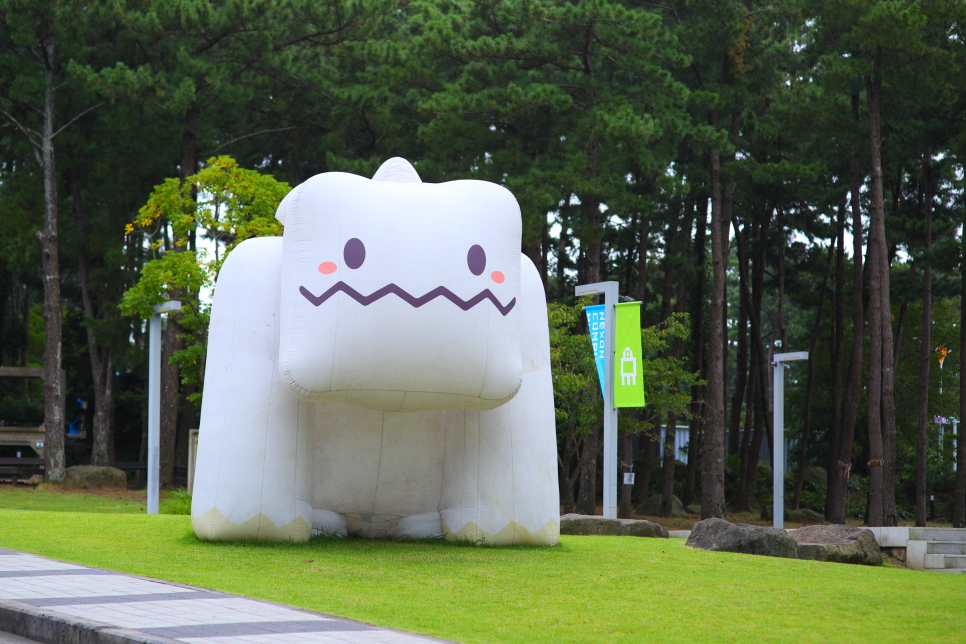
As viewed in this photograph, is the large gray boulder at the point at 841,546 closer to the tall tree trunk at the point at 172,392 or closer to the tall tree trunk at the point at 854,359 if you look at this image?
the tall tree trunk at the point at 854,359

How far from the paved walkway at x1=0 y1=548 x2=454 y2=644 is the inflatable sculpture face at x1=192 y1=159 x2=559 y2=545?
215 cm

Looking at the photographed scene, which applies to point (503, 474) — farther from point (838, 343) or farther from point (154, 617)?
point (838, 343)

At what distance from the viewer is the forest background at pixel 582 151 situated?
23.3m

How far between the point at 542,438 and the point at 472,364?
6.40ft

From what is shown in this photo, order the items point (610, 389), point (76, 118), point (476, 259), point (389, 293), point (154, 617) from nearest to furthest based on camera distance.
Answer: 1. point (154, 617)
2. point (389, 293)
3. point (476, 259)
4. point (610, 389)
5. point (76, 118)

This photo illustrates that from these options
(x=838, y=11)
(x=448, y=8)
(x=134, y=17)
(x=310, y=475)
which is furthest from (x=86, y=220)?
(x=310, y=475)

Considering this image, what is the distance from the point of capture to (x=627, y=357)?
578 inches

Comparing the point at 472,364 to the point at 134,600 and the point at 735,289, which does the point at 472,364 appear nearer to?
the point at 134,600

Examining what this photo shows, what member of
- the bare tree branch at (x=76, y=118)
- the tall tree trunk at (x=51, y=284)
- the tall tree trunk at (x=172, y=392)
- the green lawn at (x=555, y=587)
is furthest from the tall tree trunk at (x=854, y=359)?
the tall tree trunk at (x=51, y=284)

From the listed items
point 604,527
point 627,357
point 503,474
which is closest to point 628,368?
point 627,357

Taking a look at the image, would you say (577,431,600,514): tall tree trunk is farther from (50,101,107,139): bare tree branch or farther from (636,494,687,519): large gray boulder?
(50,101,107,139): bare tree branch

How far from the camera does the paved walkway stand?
571 cm

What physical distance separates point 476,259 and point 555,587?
9.72 ft

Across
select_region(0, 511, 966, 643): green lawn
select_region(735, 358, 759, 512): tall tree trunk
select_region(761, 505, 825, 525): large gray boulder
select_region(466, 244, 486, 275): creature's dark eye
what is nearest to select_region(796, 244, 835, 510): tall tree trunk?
select_region(761, 505, 825, 525): large gray boulder
